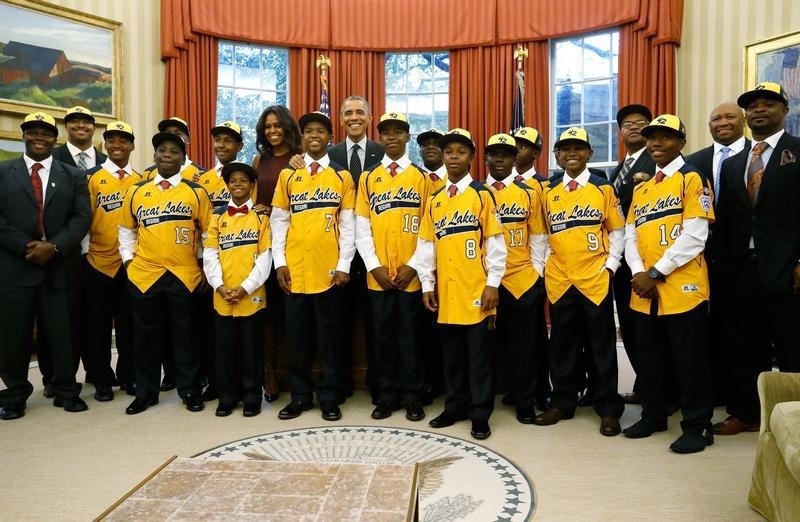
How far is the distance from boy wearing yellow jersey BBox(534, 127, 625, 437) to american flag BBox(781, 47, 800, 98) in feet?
10.8

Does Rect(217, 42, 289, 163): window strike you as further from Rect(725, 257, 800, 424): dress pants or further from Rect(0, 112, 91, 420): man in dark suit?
Rect(725, 257, 800, 424): dress pants

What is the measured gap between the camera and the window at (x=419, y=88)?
814 centimetres

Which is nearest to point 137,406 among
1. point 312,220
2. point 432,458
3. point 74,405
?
point 74,405

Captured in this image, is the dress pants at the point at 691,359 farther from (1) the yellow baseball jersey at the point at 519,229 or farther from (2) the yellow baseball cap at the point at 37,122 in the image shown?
(2) the yellow baseball cap at the point at 37,122

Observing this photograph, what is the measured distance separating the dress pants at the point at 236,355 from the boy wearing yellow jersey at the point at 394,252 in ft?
2.27

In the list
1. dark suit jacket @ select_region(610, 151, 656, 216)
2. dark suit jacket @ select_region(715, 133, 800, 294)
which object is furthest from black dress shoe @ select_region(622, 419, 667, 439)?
dark suit jacket @ select_region(610, 151, 656, 216)

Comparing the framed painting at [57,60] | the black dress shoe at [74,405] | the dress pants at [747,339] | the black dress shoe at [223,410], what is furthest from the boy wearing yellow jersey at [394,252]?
the framed painting at [57,60]

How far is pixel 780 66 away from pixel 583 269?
3.77m

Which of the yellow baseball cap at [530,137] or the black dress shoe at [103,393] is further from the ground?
the yellow baseball cap at [530,137]

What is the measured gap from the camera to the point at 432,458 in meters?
2.86

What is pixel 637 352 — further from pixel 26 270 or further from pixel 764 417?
pixel 26 270

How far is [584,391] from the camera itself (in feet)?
12.9

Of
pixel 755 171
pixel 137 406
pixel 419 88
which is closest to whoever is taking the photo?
pixel 755 171

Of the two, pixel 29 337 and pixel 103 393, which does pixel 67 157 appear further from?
pixel 103 393
